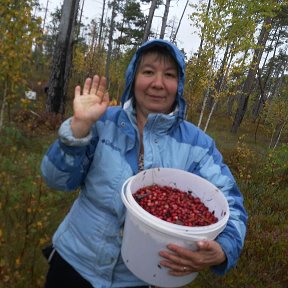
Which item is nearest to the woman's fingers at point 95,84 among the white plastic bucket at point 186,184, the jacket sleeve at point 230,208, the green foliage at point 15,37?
the white plastic bucket at point 186,184

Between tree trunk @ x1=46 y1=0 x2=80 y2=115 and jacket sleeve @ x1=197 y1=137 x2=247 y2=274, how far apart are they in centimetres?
874

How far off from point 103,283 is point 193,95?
36.9 ft

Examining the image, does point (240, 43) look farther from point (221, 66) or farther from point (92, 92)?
point (92, 92)

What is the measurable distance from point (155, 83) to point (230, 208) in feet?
2.55

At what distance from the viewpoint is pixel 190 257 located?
132 cm

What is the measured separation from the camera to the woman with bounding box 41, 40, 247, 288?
1.51 meters

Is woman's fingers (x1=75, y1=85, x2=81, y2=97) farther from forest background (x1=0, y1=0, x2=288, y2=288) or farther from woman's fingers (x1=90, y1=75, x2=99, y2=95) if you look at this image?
forest background (x1=0, y1=0, x2=288, y2=288)

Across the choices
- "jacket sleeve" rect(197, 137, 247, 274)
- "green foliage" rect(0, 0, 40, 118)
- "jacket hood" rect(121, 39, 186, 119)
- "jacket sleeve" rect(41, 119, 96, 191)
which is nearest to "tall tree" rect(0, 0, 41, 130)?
"green foliage" rect(0, 0, 40, 118)

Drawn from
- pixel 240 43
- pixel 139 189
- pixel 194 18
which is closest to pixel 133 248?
pixel 139 189

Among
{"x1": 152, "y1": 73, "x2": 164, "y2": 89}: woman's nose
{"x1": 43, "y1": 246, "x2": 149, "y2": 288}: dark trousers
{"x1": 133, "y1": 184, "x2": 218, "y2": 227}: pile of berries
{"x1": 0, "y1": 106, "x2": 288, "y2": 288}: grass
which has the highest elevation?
{"x1": 152, "y1": 73, "x2": 164, "y2": 89}: woman's nose

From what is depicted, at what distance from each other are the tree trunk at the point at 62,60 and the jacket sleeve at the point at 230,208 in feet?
28.7

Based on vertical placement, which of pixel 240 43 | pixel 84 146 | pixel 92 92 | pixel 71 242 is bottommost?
pixel 71 242

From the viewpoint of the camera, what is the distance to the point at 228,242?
1.48 metres

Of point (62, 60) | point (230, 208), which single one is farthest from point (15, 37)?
point (62, 60)
